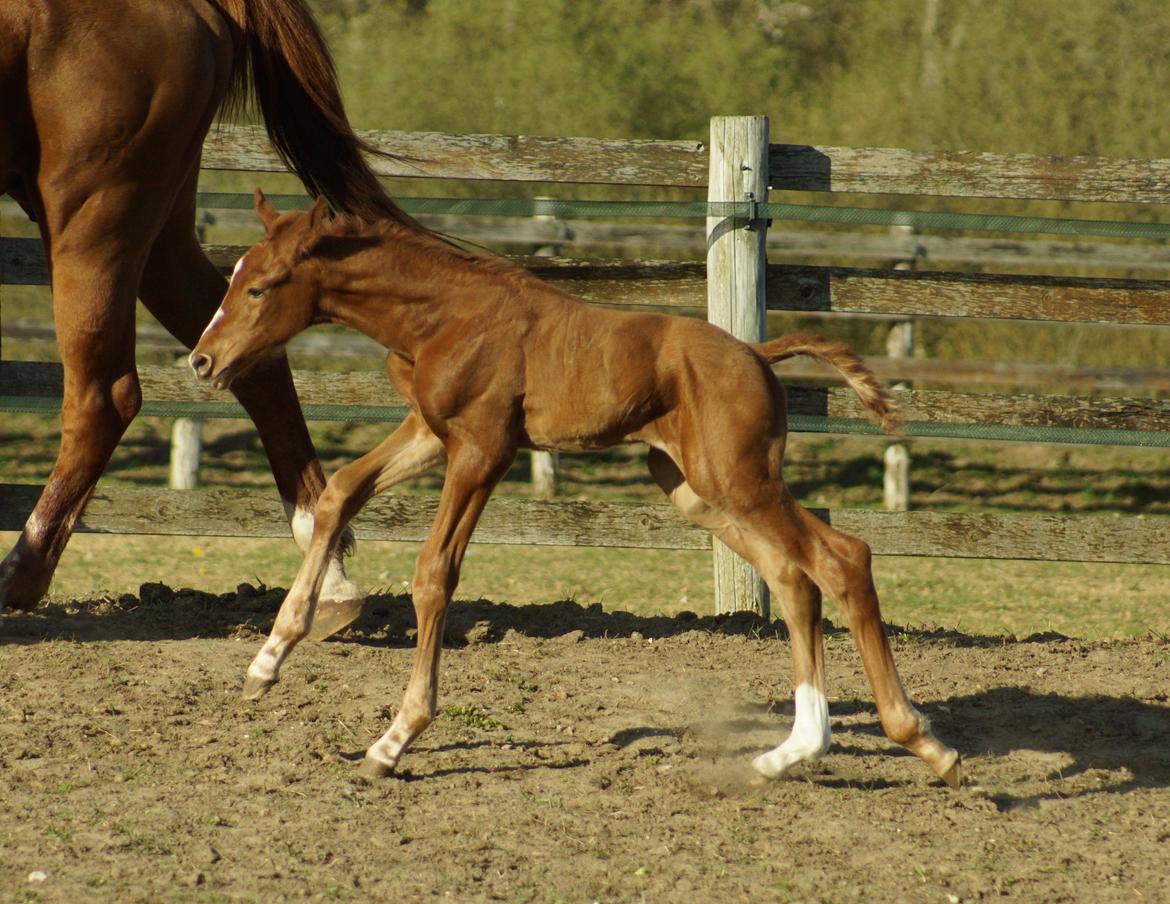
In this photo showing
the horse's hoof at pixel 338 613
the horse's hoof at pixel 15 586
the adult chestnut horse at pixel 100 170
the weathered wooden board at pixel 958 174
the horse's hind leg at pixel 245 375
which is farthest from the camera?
the weathered wooden board at pixel 958 174

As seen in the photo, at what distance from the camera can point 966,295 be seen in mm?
6102

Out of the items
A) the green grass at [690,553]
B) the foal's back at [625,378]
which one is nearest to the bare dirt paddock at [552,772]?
the foal's back at [625,378]

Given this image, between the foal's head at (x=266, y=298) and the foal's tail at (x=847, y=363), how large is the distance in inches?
48.2

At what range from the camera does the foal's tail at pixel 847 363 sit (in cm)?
392

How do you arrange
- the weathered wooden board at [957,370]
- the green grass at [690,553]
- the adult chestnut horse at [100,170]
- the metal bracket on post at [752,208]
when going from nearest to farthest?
1. the adult chestnut horse at [100,170]
2. the metal bracket on post at [752,208]
3. the green grass at [690,553]
4. the weathered wooden board at [957,370]

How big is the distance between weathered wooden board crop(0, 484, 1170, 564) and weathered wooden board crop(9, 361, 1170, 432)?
1.49 feet

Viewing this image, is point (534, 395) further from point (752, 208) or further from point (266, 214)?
point (752, 208)

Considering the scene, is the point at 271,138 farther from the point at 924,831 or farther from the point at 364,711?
the point at 924,831

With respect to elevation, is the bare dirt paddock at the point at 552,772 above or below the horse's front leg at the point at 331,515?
below

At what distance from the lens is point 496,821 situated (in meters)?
3.51

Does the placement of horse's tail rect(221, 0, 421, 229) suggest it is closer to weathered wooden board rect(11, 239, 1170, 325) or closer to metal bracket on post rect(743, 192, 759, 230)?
weathered wooden board rect(11, 239, 1170, 325)

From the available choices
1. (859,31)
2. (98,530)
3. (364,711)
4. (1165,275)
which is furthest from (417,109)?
(364,711)

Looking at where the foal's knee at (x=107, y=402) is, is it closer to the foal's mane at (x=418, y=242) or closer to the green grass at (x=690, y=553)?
the green grass at (x=690, y=553)

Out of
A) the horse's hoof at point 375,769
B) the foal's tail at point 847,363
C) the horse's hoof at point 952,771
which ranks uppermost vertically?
the foal's tail at point 847,363
